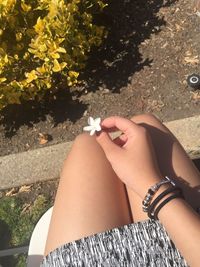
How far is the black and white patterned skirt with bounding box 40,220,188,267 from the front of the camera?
1.96m

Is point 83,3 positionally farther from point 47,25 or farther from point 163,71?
point 163,71

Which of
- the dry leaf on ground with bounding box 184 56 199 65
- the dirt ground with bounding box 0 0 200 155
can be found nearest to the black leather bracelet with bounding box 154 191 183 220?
the dirt ground with bounding box 0 0 200 155

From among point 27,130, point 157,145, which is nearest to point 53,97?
point 27,130

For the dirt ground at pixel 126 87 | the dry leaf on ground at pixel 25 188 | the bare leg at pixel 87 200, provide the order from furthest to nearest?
the dirt ground at pixel 126 87, the dry leaf on ground at pixel 25 188, the bare leg at pixel 87 200

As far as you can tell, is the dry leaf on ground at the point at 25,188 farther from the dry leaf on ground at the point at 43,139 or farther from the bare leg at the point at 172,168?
the bare leg at the point at 172,168

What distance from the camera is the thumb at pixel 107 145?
2.11 metres

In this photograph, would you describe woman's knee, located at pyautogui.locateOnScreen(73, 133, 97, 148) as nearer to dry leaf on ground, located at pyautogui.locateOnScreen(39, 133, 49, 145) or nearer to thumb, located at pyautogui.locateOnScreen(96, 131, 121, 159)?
thumb, located at pyautogui.locateOnScreen(96, 131, 121, 159)

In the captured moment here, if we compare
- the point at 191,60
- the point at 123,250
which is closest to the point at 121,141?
the point at 123,250

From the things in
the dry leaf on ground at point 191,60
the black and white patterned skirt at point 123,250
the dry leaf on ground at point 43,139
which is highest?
the dry leaf on ground at point 191,60

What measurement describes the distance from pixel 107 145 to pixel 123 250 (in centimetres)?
43

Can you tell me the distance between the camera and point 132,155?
206 cm

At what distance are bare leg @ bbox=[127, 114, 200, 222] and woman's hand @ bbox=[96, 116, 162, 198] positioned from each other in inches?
4.6

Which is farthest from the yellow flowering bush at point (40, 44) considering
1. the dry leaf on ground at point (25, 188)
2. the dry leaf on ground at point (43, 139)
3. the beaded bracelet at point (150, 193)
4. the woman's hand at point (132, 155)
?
the beaded bracelet at point (150, 193)

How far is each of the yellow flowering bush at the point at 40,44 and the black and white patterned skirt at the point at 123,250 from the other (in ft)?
5.00
